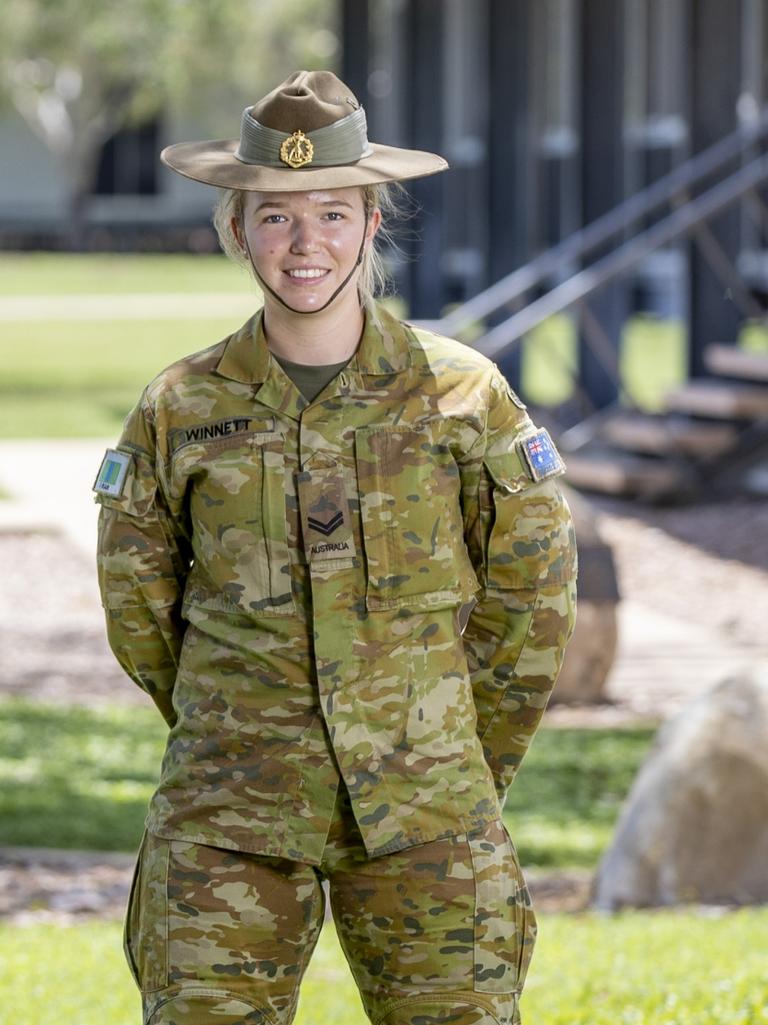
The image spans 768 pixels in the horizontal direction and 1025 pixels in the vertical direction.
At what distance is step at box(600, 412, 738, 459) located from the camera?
13016 mm

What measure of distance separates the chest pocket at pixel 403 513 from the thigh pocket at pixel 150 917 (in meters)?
0.46

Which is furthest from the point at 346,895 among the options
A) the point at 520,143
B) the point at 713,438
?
the point at 520,143

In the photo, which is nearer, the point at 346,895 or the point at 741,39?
the point at 346,895

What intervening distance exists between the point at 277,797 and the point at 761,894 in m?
3.34

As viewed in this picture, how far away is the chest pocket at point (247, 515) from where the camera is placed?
2664mm

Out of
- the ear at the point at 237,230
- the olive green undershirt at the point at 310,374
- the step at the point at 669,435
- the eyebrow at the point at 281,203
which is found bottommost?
the step at the point at 669,435

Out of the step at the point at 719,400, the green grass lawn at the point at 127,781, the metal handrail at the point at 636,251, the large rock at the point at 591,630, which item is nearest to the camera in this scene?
the green grass lawn at the point at 127,781

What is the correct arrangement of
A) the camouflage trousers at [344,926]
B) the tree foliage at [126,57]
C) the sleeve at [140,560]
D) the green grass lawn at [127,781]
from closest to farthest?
the camouflage trousers at [344,926]
the sleeve at [140,560]
the green grass lawn at [127,781]
the tree foliage at [126,57]

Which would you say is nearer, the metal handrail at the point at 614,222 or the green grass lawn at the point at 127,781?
the green grass lawn at the point at 127,781

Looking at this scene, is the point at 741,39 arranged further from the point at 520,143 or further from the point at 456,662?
the point at 456,662

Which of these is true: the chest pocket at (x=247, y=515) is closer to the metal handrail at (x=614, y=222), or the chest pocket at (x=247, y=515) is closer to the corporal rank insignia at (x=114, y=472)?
the corporal rank insignia at (x=114, y=472)

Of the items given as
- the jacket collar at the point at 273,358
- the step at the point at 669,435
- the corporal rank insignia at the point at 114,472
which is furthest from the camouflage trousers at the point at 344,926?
the step at the point at 669,435

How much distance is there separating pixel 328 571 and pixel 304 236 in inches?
18.3

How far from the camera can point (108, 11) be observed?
1768 inches
